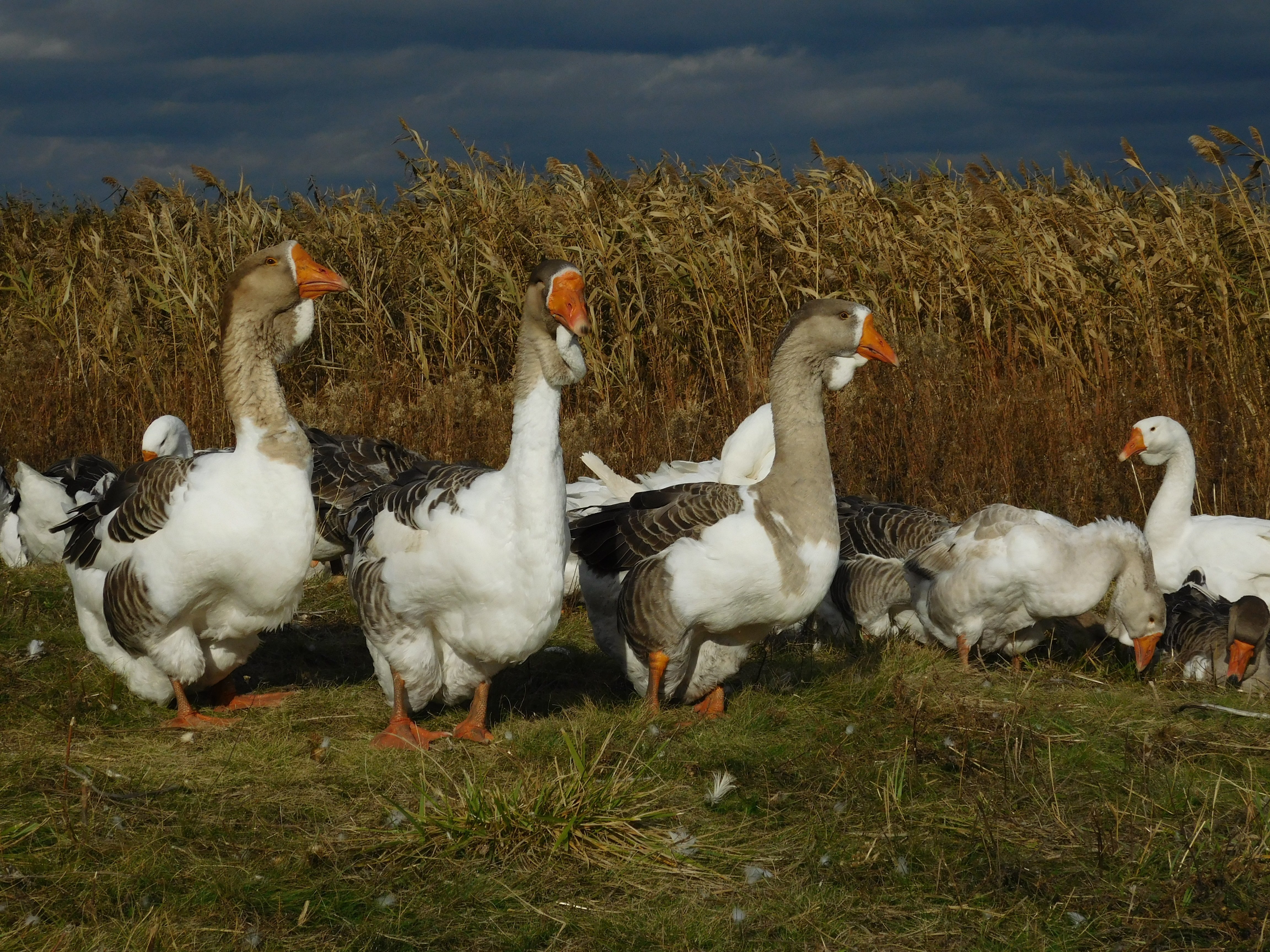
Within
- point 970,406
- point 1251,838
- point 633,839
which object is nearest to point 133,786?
point 633,839

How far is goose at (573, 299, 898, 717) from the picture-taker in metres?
5.65

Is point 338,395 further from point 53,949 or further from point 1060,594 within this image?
point 53,949

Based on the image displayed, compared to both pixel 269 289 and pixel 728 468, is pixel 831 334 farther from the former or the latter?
pixel 269 289

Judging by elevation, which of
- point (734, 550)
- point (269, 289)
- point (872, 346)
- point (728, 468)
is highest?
point (269, 289)

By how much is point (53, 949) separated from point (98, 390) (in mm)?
10043

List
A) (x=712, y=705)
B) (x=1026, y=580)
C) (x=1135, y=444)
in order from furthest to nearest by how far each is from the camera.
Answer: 1. (x=1135, y=444)
2. (x=1026, y=580)
3. (x=712, y=705)

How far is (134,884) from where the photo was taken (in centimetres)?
403

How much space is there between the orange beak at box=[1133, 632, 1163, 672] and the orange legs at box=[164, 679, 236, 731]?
5296 millimetres

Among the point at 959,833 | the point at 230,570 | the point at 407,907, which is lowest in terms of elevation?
the point at 959,833

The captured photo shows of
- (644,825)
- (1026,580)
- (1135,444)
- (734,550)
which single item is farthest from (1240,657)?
(644,825)

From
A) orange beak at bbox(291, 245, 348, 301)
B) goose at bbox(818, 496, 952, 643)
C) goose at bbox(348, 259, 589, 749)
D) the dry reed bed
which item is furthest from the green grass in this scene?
the dry reed bed

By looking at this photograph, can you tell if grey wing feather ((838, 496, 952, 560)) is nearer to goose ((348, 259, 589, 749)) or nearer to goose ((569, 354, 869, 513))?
goose ((569, 354, 869, 513))

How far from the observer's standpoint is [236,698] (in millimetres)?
6355

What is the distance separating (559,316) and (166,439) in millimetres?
4922
